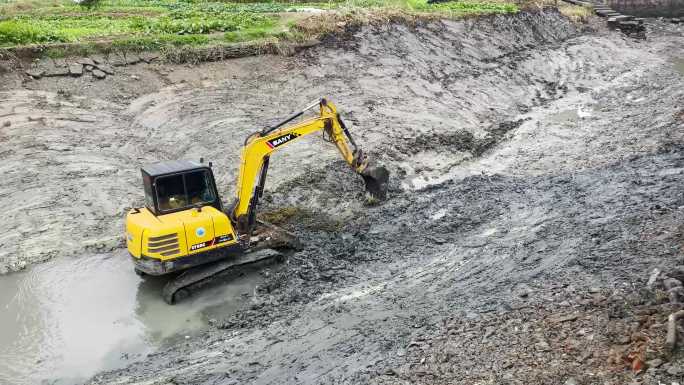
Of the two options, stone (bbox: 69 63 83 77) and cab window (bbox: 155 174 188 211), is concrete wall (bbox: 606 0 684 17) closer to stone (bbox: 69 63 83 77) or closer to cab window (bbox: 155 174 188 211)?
stone (bbox: 69 63 83 77)

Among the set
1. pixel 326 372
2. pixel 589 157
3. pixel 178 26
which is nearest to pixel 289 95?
pixel 178 26

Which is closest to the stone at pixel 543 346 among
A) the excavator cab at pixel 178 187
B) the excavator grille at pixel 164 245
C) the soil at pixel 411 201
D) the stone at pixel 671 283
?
the soil at pixel 411 201

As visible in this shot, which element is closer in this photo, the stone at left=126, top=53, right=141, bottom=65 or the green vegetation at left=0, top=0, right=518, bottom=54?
the stone at left=126, top=53, right=141, bottom=65

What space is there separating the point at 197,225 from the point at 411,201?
18.7 ft

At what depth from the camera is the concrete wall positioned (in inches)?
1585

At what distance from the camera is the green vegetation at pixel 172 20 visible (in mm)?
18688

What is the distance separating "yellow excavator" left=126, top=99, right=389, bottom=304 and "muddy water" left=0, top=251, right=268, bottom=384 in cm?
41

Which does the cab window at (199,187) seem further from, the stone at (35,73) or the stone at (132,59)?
the stone at (132,59)

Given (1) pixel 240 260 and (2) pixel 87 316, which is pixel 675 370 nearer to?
(1) pixel 240 260

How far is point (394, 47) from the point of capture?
23.3 m

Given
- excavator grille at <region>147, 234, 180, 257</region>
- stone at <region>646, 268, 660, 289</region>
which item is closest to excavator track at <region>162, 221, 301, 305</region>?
excavator grille at <region>147, 234, 180, 257</region>

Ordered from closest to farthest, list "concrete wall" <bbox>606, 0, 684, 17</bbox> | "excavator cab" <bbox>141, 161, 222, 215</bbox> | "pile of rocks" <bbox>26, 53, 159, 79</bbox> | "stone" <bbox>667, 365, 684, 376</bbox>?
1. "stone" <bbox>667, 365, 684, 376</bbox>
2. "excavator cab" <bbox>141, 161, 222, 215</bbox>
3. "pile of rocks" <bbox>26, 53, 159, 79</bbox>
4. "concrete wall" <bbox>606, 0, 684, 17</bbox>

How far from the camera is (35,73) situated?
1702 centimetres

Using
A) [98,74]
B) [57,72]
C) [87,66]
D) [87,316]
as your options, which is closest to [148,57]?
[98,74]
